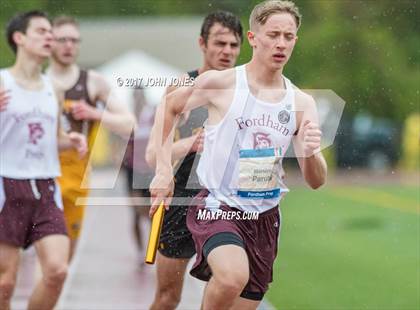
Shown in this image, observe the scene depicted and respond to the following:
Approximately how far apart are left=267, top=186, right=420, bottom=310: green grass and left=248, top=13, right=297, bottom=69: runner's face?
4023 mm

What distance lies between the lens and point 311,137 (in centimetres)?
668

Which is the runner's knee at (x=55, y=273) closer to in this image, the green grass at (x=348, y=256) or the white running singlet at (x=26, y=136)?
the white running singlet at (x=26, y=136)

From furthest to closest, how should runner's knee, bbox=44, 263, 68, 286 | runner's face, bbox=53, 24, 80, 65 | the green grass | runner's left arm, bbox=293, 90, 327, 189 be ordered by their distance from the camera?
the green grass, runner's face, bbox=53, 24, 80, 65, runner's knee, bbox=44, 263, 68, 286, runner's left arm, bbox=293, 90, 327, 189

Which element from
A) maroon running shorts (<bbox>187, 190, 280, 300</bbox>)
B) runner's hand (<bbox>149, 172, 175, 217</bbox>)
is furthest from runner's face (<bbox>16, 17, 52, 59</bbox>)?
maroon running shorts (<bbox>187, 190, 280, 300</bbox>)

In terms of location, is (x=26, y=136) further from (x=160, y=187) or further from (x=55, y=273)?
(x=160, y=187)

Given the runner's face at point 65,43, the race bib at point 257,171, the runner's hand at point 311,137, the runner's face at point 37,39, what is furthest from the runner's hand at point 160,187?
the runner's face at point 65,43

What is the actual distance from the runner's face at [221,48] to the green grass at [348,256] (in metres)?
3.18

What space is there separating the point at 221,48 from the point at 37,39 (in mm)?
1631

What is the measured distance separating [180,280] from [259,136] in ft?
5.41

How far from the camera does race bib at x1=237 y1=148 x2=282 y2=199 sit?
7.10m

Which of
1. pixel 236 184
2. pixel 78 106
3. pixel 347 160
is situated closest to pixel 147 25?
pixel 347 160

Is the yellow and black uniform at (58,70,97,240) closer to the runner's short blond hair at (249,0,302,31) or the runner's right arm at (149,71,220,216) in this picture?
the runner's right arm at (149,71,220,216)

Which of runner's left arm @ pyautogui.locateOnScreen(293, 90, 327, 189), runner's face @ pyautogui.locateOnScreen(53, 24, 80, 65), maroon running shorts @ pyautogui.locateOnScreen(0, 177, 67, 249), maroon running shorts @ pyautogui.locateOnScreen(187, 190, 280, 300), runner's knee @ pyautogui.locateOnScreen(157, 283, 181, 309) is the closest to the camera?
runner's left arm @ pyautogui.locateOnScreen(293, 90, 327, 189)

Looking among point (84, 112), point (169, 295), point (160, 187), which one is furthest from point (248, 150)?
point (84, 112)
